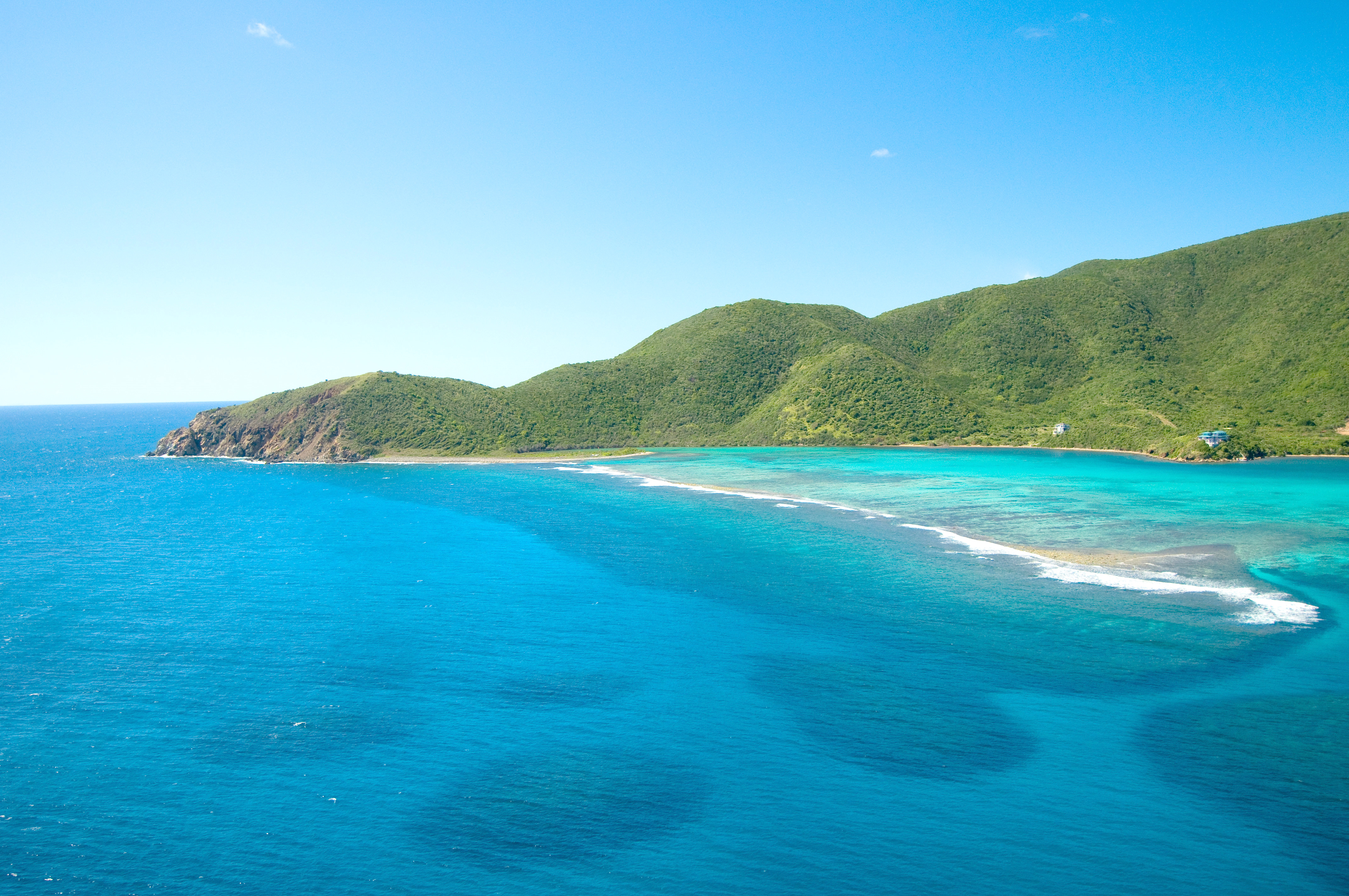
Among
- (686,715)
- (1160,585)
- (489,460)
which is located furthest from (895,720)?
(489,460)

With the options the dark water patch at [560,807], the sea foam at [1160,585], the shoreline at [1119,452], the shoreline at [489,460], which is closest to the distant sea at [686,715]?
the dark water patch at [560,807]

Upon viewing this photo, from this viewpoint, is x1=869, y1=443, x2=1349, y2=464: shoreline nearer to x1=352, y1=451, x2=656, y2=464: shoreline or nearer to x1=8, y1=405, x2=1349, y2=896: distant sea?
x1=352, y1=451, x2=656, y2=464: shoreline

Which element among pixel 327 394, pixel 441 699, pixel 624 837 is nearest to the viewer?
pixel 624 837

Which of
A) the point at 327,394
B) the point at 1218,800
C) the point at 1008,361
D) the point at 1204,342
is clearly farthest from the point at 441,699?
the point at 1204,342

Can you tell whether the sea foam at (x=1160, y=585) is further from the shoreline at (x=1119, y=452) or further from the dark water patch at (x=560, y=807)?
the shoreline at (x=1119, y=452)

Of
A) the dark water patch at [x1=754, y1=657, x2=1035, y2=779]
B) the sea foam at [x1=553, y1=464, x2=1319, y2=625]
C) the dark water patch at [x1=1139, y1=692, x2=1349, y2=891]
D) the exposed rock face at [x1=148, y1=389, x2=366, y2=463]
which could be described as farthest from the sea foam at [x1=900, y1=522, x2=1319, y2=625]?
the exposed rock face at [x1=148, y1=389, x2=366, y2=463]

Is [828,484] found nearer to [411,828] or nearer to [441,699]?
[441,699]

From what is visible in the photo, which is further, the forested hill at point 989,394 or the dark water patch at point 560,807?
the forested hill at point 989,394
